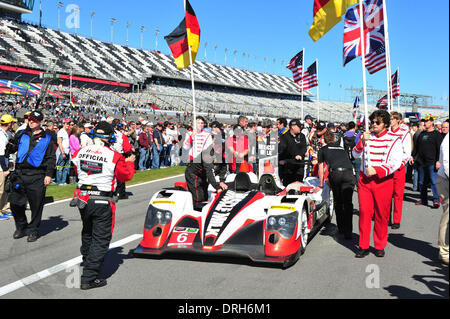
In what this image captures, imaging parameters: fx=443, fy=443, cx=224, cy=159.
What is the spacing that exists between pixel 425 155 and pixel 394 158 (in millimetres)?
5122

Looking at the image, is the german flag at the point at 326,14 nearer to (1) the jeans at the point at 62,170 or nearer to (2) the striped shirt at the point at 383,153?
(2) the striped shirt at the point at 383,153

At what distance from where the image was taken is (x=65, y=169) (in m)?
12.7

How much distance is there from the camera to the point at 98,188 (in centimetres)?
493

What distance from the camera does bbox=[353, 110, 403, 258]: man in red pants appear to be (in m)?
5.86

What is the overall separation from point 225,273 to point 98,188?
5.78 ft

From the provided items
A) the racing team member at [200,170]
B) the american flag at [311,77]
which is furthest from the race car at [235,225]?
the american flag at [311,77]

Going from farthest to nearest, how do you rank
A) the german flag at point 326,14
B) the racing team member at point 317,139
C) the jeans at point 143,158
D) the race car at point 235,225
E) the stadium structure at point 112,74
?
the stadium structure at point 112,74
the jeans at point 143,158
the racing team member at point 317,139
the german flag at point 326,14
the race car at point 235,225

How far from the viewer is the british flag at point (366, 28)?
1153 cm

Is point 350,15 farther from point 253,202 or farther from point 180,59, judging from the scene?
point 253,202

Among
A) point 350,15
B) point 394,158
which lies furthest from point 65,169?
point 394,158

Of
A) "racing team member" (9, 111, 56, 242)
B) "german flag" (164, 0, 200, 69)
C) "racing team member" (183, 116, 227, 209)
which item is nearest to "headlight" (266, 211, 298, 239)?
"racing team member" (183, 116, 227, 209)

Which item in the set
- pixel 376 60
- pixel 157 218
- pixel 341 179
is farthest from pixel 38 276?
pixel 376 60

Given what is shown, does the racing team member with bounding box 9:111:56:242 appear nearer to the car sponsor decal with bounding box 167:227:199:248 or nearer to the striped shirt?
the car sponsor decal with bounding box 167:227:199:248
